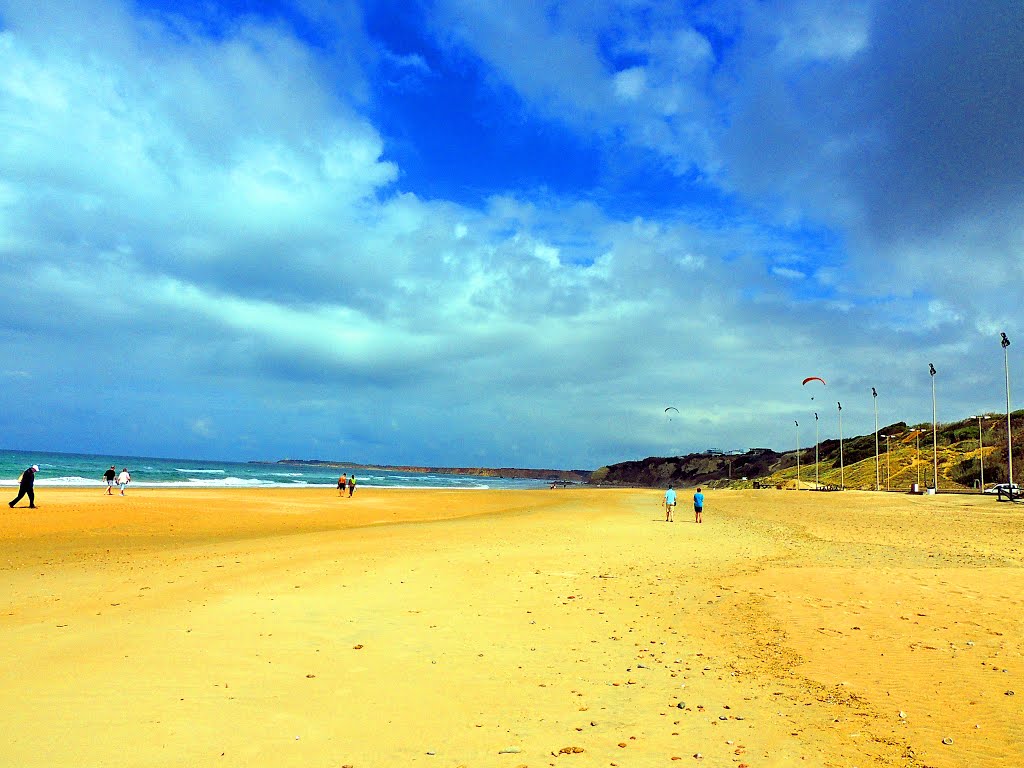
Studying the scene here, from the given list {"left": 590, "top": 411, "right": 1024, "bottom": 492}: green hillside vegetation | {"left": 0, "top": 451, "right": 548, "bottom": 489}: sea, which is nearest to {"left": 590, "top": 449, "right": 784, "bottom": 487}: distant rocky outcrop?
{"left": 590, "top": 411, "right": 1024, "bottom": 492}: green hillside vegetation

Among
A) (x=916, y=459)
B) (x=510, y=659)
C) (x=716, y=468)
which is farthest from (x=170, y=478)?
(x=716, y=468)

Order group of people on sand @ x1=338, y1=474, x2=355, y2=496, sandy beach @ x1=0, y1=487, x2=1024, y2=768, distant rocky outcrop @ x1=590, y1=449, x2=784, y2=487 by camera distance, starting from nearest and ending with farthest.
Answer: sandy beach @ x1=0, y1=487, x2=1024, y2=768, group of people on sand @ x1=338, y1=474, x2=355, y2=496, distant rocky outcrop @ x1=590, y1=449, x2=784, y2=487

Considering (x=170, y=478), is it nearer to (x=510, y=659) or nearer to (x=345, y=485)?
(x=345, y=485)

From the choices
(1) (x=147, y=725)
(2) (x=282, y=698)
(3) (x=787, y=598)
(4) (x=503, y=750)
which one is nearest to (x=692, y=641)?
(3) (x=787, y=598)

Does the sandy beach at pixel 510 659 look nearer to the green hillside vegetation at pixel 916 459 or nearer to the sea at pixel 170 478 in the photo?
the sea at pixel 170 478

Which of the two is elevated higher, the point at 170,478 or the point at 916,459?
the point at 916,459

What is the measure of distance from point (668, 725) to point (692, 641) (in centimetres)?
319

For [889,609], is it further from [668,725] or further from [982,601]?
[668,725]

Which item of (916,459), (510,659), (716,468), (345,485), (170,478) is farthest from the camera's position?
(716,468)

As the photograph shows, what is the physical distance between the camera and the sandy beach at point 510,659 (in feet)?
18.5

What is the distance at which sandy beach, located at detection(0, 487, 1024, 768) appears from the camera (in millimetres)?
5637

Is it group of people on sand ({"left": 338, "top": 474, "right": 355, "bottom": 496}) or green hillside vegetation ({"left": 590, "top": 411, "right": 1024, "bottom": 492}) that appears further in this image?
green hillside vegetation ({"left": 590, "top": 411, "right": 1024, "bottom": 492})

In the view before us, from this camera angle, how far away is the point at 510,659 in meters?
8.19

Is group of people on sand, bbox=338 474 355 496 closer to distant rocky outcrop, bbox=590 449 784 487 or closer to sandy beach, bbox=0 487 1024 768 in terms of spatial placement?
sandy beach, bbox=0 487 1024 768
